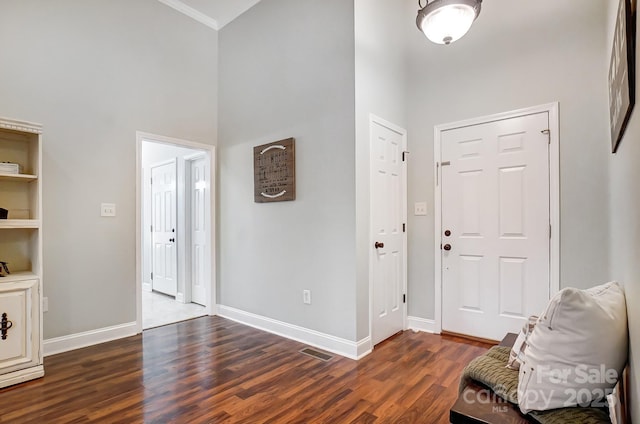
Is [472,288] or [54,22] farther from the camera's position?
[472,288]

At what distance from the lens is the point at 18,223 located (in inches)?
95.7

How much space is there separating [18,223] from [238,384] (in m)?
1.99

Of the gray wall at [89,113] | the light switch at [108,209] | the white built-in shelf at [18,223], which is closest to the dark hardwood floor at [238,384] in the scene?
the gray wall at [89,113]

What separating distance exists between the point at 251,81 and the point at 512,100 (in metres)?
2.65

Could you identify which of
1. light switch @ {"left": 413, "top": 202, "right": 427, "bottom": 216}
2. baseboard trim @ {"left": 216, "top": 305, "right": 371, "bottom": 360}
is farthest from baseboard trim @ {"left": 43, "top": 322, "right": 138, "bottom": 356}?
light switch @ {"left": 413, "top": 202, "right": 427, "bottom": 216}

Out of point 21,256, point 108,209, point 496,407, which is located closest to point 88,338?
point 21,256

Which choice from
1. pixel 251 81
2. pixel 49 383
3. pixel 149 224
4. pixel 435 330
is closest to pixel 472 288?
pixel 435 330

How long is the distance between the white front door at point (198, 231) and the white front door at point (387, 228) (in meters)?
2.47

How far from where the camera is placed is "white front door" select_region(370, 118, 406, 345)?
10.0 ft

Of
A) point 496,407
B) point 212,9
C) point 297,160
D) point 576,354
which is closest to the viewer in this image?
point 576,354

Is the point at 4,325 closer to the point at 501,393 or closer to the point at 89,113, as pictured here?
the point at 89,113

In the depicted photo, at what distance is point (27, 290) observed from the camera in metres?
2.42

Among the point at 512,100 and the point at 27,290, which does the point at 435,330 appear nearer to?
the point at 512,100

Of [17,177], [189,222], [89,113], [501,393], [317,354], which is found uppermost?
[89,113]
